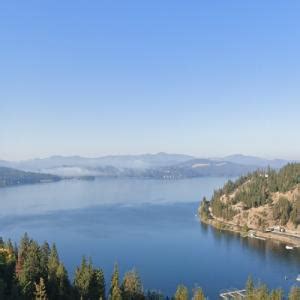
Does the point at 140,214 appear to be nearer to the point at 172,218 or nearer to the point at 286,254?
the point at 172,218

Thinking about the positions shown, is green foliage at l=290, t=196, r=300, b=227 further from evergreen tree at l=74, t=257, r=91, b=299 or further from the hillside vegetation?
evergreen tree at l=74, t=257, r=91, b=299

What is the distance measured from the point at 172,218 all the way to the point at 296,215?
23.3m

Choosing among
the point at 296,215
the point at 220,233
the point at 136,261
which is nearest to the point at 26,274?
the point at 136,261

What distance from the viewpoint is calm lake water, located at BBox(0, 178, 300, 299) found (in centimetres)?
4153

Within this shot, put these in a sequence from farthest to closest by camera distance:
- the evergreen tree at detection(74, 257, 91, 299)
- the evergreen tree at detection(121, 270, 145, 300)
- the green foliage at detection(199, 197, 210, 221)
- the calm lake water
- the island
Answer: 1. the green foliage at detection(199, 197, 210, 221)
2. the island
3. the calm lake water
4. the evergreen tree at detection(121, 270, 145, 300)
5. the evergreen tree at detection(74, 257, 91, 299)

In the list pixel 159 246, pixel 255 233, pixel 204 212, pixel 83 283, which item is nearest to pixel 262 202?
pixel 255 233

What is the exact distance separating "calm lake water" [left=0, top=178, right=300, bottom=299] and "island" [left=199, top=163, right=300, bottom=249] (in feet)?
10.4

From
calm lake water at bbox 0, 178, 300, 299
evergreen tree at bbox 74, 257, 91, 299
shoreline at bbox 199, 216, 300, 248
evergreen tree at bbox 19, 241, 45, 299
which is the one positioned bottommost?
calm lake water at bbox 0, 178, 300, 299

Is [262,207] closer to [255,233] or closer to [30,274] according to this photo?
[255,233]

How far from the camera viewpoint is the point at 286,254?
1949 inches

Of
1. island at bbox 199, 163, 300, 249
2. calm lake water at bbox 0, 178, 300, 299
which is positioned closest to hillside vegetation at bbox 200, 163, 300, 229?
island at bbox 199, 163, 300, 249

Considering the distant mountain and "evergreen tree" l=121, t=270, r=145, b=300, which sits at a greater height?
the distant mountain

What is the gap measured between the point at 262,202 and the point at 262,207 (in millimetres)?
1456

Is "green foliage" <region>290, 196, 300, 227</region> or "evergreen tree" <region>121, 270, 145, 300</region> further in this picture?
"green foliage" <region>290, 196, 300, 227</region>
